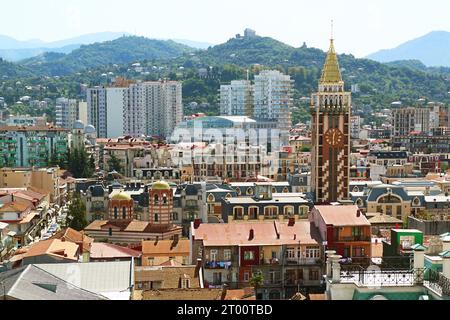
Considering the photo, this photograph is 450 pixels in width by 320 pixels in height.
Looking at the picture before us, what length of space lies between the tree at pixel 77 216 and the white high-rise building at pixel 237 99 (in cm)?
3550

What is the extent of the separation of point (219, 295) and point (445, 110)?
49.9 meters

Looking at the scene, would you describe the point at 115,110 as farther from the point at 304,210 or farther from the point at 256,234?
the point at 256,234

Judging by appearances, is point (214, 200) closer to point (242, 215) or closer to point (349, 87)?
point (242, 215)

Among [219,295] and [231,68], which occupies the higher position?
[231,68]

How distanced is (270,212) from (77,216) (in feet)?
15.8

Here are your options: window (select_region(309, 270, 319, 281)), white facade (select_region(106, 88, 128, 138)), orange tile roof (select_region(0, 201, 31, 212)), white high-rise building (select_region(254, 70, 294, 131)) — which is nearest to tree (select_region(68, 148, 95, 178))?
orange tile roof (select_region(0, 201, 31, 212))

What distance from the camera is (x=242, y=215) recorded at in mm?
18375

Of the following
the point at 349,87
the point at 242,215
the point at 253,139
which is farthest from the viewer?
the point at 349,87

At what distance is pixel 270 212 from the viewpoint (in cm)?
1845

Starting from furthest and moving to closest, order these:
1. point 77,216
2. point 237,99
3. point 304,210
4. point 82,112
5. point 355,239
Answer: point 82,112, point 237,99, point 77,216, point 304,210, point 355,239

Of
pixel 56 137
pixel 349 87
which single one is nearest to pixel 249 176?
pixel 56 137

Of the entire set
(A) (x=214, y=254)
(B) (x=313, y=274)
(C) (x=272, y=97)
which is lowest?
(B) (x=313, y=274)

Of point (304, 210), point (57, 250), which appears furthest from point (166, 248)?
point (304, 210)

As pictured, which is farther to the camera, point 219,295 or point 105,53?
point 105,53
